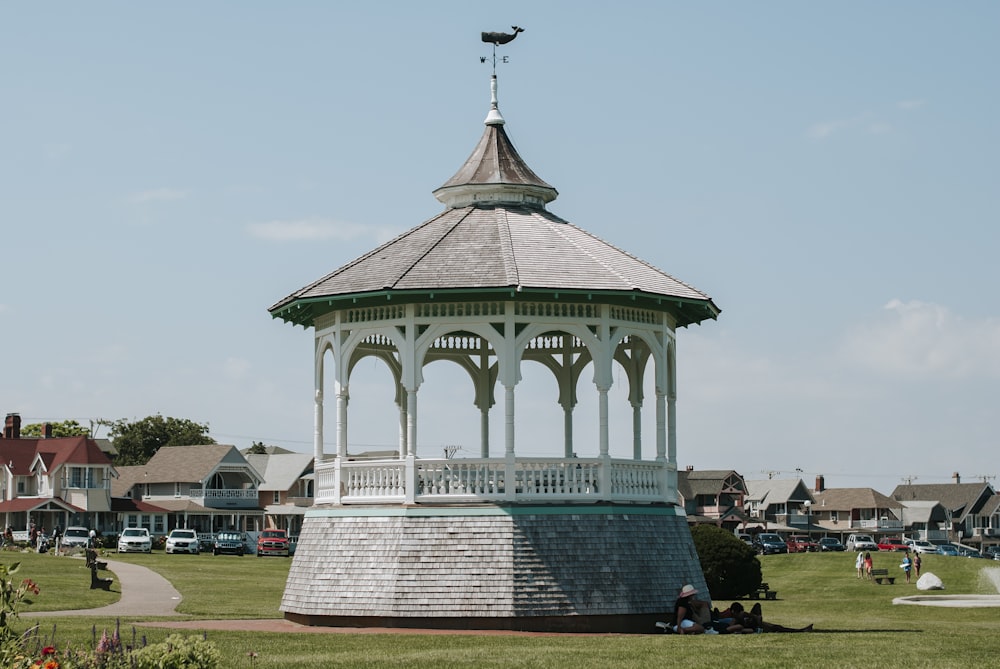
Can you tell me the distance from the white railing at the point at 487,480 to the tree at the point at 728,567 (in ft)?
60.3

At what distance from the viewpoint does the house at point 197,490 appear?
107062mm

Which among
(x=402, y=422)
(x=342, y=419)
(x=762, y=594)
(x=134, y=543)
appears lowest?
(x=762, y=594)

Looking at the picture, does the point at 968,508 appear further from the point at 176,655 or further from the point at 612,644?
the point at 176,655

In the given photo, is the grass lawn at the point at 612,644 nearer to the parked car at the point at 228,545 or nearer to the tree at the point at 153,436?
the parked car at the point at 228,545

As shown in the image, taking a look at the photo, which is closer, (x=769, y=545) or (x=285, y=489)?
(x=769, y=545)

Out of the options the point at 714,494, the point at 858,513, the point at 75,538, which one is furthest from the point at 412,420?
the point at 858,513

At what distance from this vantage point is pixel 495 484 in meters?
28.5

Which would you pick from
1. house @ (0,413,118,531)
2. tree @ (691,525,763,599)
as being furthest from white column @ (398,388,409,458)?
house @ (0,413,118,531)

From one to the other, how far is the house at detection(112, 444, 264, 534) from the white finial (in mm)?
76666

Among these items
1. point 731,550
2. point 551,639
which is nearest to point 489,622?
point 551,639

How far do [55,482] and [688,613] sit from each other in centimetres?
8007

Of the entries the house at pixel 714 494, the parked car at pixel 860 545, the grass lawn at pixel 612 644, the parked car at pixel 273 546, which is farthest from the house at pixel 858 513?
the grass lawn at pixel 612 644

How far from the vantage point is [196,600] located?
1570 inches

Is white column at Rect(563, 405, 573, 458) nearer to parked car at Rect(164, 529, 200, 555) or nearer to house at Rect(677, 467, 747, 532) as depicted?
parked car at Rect(164, 529, 200, 555)
